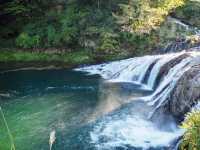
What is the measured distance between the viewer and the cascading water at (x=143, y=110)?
10922 millimetres

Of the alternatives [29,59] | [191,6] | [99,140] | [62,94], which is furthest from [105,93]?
[191,6]

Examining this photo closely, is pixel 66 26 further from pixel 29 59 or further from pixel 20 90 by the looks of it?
pixel 20 90

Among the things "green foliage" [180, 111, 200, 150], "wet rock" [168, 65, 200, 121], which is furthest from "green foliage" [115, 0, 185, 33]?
"green foliage" [180, 111, 200, 150]

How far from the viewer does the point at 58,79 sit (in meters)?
17.7

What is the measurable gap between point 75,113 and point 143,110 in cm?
217

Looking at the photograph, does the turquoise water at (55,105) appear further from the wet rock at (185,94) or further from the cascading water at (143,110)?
the wet rock at (185,94)

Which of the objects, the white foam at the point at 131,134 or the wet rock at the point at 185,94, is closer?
the white foam at the point at 131,134

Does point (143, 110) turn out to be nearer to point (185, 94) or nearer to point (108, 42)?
point (185, 94)

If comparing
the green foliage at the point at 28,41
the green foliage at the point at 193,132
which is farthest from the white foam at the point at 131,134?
the green foliage at the point at 28,41

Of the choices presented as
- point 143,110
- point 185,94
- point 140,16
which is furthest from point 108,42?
point 185,94

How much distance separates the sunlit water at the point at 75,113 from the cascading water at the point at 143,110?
0.03 meters

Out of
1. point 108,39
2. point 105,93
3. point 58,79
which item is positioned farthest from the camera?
point 108,39

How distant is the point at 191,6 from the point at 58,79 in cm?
970

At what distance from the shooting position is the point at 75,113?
13352 mm
